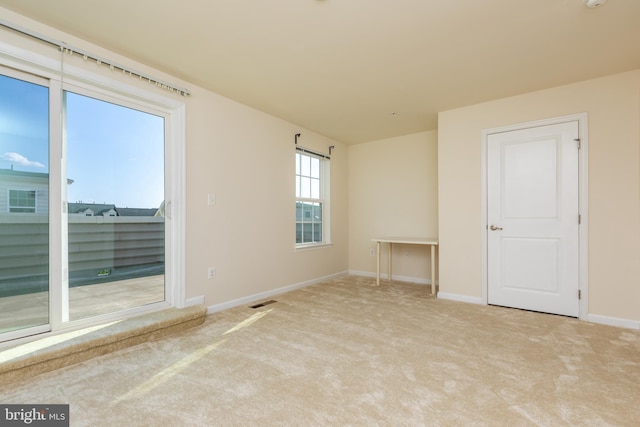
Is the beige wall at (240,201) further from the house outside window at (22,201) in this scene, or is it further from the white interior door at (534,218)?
the white interior door at (534,218)

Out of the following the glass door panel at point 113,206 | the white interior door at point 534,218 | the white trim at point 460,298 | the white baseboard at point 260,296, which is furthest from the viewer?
the white trim at point 460,298

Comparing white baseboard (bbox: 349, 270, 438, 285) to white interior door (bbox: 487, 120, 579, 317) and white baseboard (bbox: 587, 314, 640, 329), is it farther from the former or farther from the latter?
white baseboard (bbox: 587, 314, 640, 329)

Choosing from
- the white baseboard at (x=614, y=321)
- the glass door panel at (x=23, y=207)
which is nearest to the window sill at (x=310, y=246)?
the glass door panel at (x=23, y=207)

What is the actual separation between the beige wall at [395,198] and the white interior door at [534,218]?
4.00 feet

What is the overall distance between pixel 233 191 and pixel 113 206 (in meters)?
1.23

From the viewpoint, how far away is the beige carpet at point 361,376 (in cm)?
159

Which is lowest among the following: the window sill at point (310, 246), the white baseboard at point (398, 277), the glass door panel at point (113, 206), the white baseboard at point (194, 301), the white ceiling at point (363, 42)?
the white baseboard at point (398, 277)

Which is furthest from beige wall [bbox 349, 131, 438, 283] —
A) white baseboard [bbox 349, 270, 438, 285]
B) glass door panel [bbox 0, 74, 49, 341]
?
glass door panel [bbox 0, 74, 49, 341]

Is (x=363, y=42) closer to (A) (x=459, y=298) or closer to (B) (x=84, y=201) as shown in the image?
(B) (x=84, y=201)

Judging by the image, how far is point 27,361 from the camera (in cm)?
192

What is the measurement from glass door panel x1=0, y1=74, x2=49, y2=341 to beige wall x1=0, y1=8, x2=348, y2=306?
413 mm

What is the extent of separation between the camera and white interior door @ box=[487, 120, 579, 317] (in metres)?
3.20

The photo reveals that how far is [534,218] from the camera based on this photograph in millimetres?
3389

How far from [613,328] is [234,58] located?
14.4 ft
